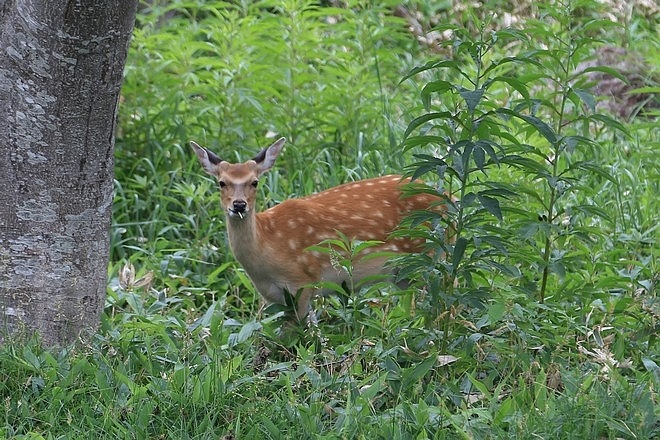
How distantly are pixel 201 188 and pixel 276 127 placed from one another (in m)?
1.01

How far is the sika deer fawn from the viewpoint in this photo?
5.98 metres

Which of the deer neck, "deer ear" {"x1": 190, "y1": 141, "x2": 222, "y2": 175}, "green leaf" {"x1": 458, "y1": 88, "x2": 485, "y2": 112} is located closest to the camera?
"green leaf" {"x1": 458, "y1": 88, "x2": 485, "y2": 112}

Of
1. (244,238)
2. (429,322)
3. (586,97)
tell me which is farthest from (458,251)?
(244,238)

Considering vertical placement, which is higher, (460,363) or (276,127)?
(276,127)

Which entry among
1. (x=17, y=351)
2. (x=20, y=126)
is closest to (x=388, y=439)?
(x=17, y=351)

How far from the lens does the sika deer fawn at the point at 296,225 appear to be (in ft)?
19.6

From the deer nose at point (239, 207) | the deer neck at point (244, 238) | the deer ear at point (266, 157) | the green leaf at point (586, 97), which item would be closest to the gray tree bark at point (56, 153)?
the deer nose at point (239, 207)

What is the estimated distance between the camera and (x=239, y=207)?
582cm

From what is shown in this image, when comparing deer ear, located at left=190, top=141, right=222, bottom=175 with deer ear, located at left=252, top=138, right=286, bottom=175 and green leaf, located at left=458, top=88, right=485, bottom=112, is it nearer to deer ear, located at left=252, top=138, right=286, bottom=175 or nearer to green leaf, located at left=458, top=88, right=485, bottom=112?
deer ear, located at left=252, top=138, right=286, bottom=175

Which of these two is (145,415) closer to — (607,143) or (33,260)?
(33,260)

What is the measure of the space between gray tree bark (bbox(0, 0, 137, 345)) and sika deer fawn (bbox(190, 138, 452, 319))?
1.00m

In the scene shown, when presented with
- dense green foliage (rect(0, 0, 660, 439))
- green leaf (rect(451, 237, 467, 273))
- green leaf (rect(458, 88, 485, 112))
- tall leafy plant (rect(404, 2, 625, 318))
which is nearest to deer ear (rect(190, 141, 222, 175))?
dense green foliage (rect(0, 0, 660, 439))

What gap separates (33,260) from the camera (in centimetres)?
493

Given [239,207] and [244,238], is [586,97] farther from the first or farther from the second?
[244,238]
